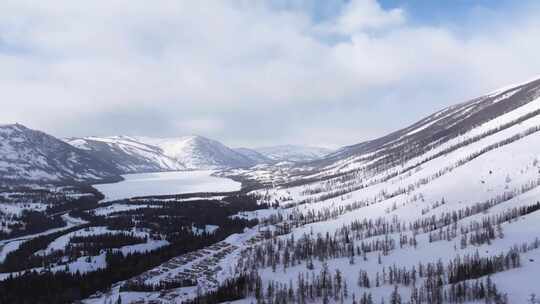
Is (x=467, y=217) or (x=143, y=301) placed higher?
(x=467, y=217)

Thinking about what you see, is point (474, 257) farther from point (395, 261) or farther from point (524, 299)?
point (524, 299)

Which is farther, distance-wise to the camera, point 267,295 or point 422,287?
point 267,295

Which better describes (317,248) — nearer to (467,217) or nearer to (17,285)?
(467,217)

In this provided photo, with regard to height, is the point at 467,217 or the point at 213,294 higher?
the point at 467,217

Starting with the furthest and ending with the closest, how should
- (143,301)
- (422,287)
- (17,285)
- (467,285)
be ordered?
(17,285), (143,301), (422,287), (467,285)

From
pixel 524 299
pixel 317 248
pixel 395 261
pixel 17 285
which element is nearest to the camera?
pixel 524 299

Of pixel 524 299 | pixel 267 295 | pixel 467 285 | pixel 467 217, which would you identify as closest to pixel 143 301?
pixel 267 295

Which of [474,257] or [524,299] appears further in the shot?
[474,257]

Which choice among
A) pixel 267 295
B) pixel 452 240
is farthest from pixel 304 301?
pixel 452 240

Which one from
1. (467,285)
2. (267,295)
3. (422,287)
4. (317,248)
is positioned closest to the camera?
(467,285)
